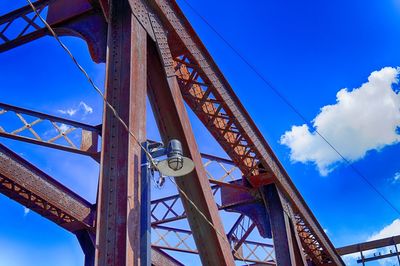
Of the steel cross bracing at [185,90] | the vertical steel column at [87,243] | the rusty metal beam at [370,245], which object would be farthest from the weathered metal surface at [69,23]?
the rusty metal beam at [370,245]

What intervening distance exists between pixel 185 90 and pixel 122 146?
176 inches

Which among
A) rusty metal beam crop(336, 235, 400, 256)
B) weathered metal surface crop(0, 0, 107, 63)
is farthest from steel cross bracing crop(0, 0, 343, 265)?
rusty metal beam crop(336, 235, 400, 256)

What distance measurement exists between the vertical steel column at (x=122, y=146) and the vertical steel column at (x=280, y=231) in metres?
7.75

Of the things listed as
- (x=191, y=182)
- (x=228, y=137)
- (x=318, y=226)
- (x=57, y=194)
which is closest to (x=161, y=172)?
(x=191, y=182)

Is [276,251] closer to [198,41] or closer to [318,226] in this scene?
[318,226]

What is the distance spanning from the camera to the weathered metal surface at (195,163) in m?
7.17

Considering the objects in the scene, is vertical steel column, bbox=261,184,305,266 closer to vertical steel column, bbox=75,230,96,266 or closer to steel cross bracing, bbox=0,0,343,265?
steel cross bracing, bbox=0,0,343,265

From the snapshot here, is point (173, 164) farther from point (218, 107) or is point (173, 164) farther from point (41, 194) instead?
point (41, 194)

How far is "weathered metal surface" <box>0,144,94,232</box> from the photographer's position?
12117mm

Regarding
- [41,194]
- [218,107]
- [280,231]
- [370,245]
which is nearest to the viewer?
[218,107]

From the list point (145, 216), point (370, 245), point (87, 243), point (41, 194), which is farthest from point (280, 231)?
point (370, 245)

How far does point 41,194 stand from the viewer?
1269 centimetres

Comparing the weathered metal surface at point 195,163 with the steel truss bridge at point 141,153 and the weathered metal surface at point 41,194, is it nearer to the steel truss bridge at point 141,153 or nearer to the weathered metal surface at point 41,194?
the steel truss bridge at point 141,153

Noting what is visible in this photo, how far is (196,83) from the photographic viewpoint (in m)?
9.70
